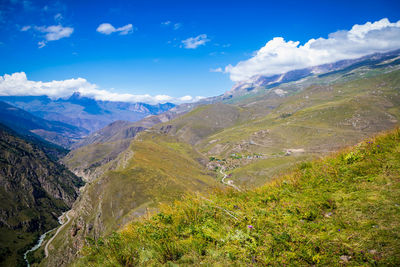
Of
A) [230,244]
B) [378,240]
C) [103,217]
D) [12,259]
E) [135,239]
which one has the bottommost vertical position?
[12,259]

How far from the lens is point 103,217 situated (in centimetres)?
9850

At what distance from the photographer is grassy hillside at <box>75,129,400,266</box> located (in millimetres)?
3557

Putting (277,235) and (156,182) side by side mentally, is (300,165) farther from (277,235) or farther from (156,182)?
(156,182)

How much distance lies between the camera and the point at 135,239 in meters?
5.45

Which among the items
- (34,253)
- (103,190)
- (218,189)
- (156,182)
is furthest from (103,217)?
(34,253)

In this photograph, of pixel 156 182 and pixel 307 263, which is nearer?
pixel 307 263

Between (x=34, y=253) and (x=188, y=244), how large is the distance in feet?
760

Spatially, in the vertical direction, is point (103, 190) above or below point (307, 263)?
below

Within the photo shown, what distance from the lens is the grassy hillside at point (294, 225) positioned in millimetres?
3557

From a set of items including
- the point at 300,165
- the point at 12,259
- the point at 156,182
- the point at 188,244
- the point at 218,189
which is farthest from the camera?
the point at 12,259

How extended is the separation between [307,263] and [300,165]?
5235 mm

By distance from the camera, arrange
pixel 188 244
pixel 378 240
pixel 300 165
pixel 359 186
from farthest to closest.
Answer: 1. pixel 300 165
2. pixel 359 186
3. pixel 188 244
4. pixel 378 240

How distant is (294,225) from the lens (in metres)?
4.49

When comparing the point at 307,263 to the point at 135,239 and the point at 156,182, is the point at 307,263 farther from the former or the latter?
the point at 156,182
